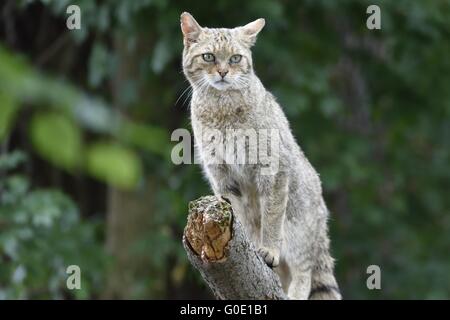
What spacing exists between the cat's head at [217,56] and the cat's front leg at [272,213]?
630 millimetres

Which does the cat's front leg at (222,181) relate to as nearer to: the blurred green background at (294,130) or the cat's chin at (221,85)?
the cat's chin at (221,85)

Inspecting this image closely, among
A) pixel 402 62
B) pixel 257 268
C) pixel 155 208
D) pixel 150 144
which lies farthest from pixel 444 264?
pixel 150 144

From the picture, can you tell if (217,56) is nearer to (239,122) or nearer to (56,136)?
(239,122)

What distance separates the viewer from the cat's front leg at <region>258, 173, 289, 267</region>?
4.93 metres

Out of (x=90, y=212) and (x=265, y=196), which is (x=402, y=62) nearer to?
(x=90, y=212)

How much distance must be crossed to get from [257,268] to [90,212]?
8023 millimetres

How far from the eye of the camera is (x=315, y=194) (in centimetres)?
561

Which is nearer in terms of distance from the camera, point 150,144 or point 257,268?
point 150,144

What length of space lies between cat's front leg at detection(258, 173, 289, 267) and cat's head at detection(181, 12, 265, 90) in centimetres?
63

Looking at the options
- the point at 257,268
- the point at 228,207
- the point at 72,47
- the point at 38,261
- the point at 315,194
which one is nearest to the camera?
the point at 228,207

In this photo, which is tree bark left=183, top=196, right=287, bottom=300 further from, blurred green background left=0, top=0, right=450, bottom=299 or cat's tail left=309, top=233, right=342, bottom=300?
blurred green background left=0, top=0, right=450, bottom=299

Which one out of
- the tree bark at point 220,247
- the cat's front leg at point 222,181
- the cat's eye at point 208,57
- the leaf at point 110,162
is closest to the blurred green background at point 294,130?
the cat's front leg at point 222,181

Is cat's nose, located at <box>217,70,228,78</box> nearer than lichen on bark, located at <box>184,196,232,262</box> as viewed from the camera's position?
No

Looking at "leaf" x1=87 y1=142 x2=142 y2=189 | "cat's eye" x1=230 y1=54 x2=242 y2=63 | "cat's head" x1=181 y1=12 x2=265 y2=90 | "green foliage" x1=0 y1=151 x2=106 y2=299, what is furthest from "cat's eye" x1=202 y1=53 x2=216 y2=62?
"leaf" x1=87 y1=142 x2=142 y2=189
